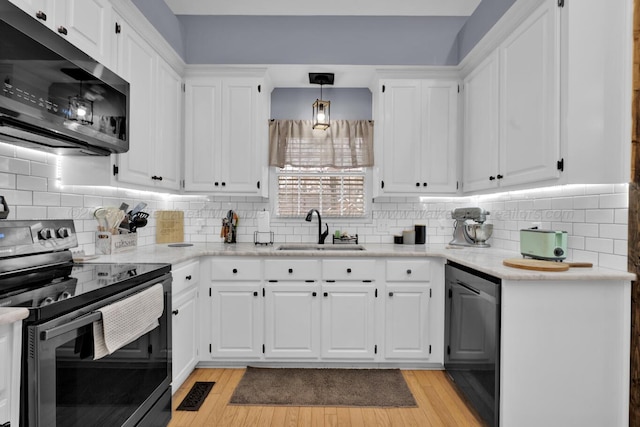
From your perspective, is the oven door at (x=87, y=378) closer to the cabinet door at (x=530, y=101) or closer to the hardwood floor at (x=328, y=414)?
the hardwood floor at (x=328, y=414)

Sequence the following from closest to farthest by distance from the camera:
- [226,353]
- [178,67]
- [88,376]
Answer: [88,376], [226,353], [178,67]

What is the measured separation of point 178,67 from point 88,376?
2.47 metres

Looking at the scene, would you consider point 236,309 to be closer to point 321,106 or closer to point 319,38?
point 321,106

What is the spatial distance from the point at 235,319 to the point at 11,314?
5.99ft

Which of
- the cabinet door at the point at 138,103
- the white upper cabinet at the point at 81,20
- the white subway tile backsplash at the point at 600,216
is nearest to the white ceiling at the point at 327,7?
the cabinet door at the point at 138,103

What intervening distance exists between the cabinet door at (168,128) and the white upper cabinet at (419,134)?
1.70 metres

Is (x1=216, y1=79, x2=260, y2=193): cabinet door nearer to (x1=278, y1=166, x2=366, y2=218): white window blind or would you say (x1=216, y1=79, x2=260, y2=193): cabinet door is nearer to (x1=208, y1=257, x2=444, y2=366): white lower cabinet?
(x1=278, y1=166, x2=366, y2=218): white window blind

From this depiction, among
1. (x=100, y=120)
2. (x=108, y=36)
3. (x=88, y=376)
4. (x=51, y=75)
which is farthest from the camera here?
(x=108, y=36)

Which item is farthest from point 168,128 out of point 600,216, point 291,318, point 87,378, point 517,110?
point 600,216

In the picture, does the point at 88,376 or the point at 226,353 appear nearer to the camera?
the point at 88,376

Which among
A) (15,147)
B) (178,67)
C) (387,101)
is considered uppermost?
(178,67)

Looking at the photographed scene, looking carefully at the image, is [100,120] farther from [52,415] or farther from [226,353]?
[226,353]

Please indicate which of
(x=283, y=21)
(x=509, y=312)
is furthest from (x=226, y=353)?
(x=283, y=21)

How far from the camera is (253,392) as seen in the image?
242 centimetres
